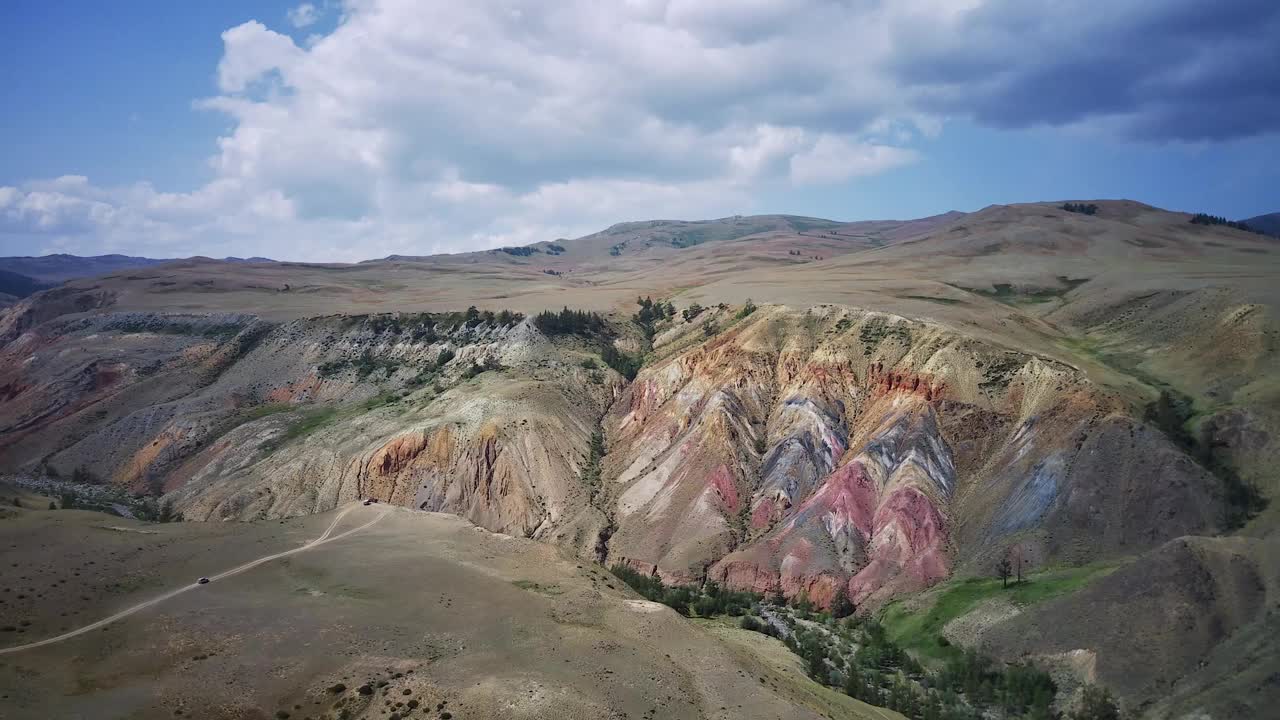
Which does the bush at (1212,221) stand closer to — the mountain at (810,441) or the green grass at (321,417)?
the mountain at (810,441)

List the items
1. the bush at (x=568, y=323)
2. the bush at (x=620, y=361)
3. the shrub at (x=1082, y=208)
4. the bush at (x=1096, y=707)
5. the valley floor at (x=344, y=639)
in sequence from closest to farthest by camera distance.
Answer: the valley floor at (x=344, y=639)
the bush at (x=1096, y=707)
the bush at (x=620, y=361)
the bush at (x=568, y=323)
the shrub at (x=1082, y=208)

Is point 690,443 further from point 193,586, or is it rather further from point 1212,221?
point 1212,221

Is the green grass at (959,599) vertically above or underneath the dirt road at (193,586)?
underneath

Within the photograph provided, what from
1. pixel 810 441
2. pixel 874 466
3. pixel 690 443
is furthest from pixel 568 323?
pixel 874 466

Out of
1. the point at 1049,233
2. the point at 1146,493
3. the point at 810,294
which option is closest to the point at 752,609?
the point at 1146,493

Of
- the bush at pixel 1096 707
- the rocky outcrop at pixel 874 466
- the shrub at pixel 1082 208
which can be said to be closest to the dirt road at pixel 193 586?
the rocky outcrop at pixel 874 466

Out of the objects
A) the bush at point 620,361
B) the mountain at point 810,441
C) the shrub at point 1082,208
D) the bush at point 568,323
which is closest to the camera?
the mountain at point 810,441

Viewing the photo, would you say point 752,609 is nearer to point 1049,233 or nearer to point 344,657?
point 344,657
